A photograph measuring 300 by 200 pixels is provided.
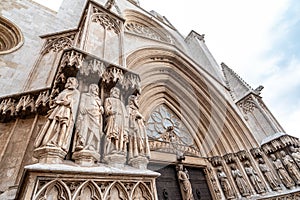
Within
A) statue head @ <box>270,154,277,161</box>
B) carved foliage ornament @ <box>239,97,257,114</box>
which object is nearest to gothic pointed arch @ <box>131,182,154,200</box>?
statue head @ <box>270,154,277,161</box>

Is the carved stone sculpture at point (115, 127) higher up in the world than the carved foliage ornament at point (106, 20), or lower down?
lower down

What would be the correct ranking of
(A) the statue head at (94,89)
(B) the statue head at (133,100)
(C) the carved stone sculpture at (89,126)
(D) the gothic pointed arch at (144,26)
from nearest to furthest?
(C) the carved stone sculpture at (89,126), (A) the statue head at (94,89), (B) the statue head at (133,100), (D) the gothic pointed arch at (144,26)

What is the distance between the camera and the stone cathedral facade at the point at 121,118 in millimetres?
1399

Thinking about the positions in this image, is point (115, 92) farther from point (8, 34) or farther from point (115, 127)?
point (8, 34)

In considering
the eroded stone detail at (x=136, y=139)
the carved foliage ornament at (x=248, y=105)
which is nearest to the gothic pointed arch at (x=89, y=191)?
the eroded stone detail at (x=136, y=139)

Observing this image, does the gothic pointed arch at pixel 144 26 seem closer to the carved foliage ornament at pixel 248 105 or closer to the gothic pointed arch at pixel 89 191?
the carved foliage ornament at pixel 248 105

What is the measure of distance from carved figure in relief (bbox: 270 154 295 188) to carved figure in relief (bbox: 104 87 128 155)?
480 centimetres

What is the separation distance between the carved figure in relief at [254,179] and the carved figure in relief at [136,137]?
4.13 m

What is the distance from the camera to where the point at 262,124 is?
216 inches

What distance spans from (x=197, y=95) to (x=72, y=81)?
5050 millimetres

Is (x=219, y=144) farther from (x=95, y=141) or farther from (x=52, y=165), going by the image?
(x=52, y=165)

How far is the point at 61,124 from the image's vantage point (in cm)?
143

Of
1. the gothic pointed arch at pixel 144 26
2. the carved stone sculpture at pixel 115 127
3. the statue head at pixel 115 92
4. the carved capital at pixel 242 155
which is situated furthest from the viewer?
the gothic pointed arch at pixel 144 26

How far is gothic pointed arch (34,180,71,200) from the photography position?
1.10 metres
